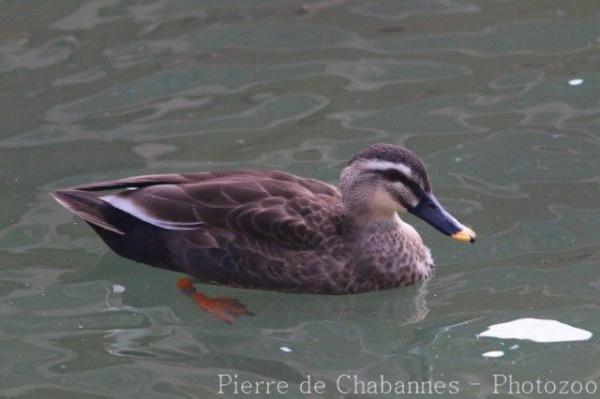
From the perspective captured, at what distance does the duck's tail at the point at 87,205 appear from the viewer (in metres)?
8.91

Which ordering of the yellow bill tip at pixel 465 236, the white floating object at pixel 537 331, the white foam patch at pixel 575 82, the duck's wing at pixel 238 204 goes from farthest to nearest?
the white foam patch at pixel 575 82 < the duck's wing at pixel 238 204 < the yellow bill tip at pixel 465 236 < the white floating object at pixel 537 331

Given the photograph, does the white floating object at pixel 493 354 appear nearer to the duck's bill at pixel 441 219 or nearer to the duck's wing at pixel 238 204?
the duck's bill at pixel 441 219

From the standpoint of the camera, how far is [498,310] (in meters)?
8.29

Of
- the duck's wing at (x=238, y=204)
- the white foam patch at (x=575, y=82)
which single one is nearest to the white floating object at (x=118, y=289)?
the duck's wing at (x=238, y=204)

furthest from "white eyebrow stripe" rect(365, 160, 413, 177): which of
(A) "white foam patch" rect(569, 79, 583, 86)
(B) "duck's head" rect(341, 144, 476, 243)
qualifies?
(A) "white foam patch" rect(569, 79, 583, 86)

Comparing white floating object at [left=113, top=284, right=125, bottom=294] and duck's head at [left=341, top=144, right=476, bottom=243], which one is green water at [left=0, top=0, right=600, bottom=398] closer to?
white floating object at [left=113, top=284, right=125, bottom=294]

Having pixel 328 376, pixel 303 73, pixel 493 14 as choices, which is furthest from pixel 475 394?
pixel 493 14

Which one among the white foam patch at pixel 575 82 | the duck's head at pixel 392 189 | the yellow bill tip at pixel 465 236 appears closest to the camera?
the yellow bill tip at pixel 465 236

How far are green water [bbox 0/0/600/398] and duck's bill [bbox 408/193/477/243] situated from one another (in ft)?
1.14

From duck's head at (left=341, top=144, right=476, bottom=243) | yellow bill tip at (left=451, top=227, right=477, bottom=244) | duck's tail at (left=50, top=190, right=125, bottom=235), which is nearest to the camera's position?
yellow bill tip at (left=451, top=227, right=477, bottom=244)

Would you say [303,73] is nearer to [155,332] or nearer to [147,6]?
[147,6]

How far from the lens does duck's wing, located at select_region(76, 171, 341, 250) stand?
8.69 m

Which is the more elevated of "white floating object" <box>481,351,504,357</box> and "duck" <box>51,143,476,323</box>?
"duck" <box>51,143,476,323</box>

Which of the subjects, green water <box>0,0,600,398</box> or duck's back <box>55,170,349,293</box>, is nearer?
green water <box>0,0,600,398</box>
